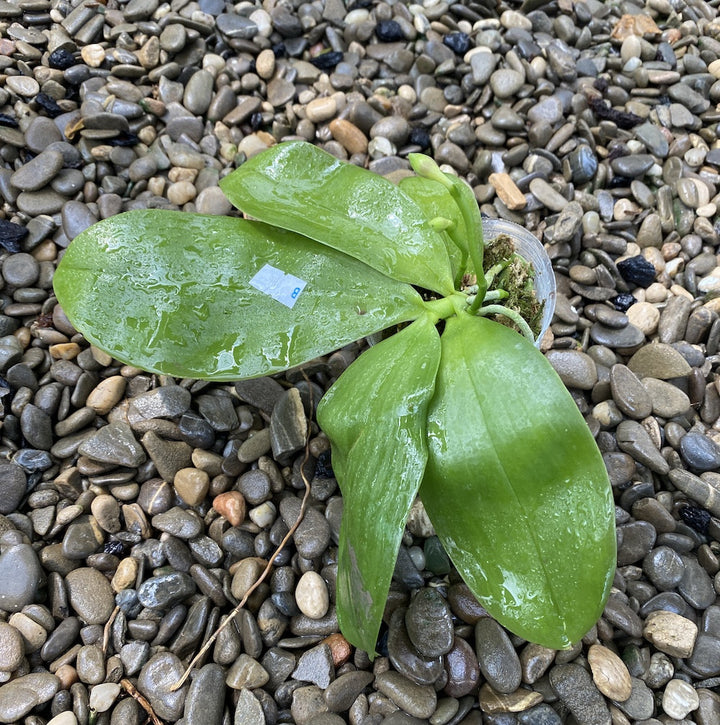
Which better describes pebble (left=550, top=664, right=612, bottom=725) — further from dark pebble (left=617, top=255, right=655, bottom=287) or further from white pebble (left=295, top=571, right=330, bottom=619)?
dark pebble (left=617, top=255, right=655, bottom=287)

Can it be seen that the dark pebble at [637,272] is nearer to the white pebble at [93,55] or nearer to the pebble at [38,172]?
the pebble at [38,172]

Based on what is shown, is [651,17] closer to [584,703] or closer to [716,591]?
[716,591]

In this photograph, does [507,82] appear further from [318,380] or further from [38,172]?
[38,172]

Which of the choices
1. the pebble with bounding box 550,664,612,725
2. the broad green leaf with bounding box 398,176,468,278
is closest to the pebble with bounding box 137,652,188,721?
the pebble with bounding box 550,664,612,725

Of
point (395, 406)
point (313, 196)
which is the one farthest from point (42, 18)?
point (395, 406)

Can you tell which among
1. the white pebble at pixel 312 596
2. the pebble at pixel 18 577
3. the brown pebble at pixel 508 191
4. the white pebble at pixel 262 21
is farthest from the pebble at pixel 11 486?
the white pebble at pixel 262 21

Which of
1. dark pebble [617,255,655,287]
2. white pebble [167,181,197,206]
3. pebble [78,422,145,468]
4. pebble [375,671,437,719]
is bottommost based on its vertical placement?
pebble [375,671,437,719]
